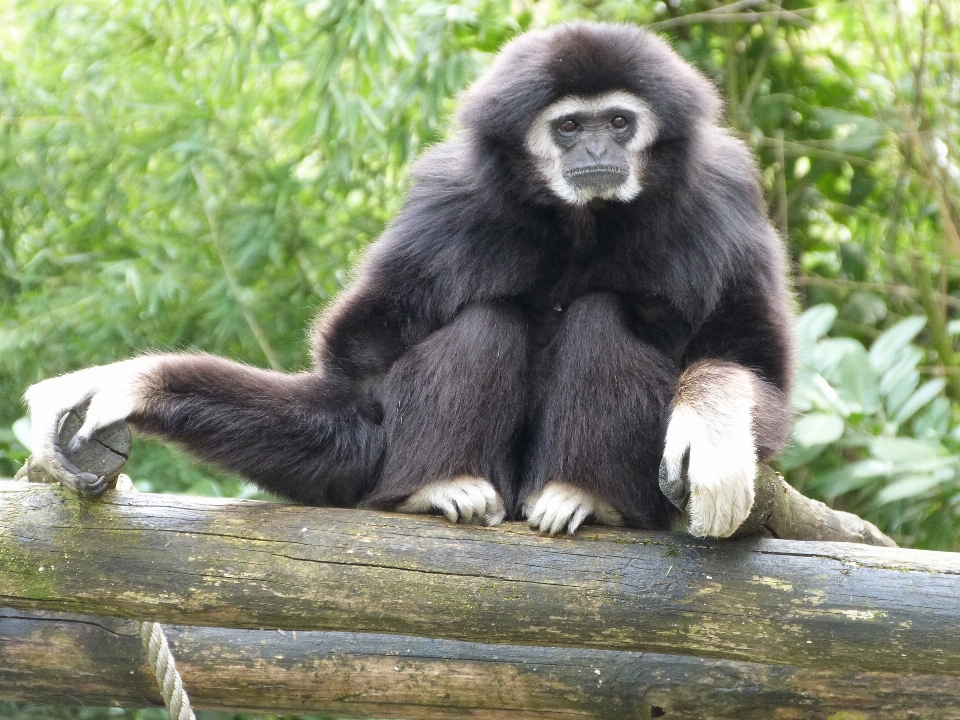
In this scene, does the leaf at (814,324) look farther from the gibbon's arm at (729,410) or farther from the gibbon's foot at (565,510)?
the gibbon's foot at (565,510)

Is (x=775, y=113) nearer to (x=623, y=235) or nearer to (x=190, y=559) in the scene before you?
(x=623, y=235)

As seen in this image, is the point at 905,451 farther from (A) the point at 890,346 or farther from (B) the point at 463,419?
(B) the point at 463,419

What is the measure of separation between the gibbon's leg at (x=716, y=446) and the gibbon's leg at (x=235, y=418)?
1.14 metres

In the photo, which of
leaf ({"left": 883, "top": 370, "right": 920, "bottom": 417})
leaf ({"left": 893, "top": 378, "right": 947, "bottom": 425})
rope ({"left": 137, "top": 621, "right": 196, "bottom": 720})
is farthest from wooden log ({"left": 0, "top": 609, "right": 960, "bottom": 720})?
leaf ({"left": 883, "top": 370, "right": 920, "bottom": 417})

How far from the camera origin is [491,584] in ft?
9.76

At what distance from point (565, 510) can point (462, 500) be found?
0.33 meters

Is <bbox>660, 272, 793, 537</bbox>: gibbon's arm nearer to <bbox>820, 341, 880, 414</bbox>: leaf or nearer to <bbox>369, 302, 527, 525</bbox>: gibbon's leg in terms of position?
<bbox>369, 302, 527, 525</bbox>: gibbon's leg

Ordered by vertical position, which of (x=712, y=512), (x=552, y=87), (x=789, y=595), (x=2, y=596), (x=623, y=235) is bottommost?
(x=2, y=596)

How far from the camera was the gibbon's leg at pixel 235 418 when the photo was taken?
3.14 m

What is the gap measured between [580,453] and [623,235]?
82 centimetres

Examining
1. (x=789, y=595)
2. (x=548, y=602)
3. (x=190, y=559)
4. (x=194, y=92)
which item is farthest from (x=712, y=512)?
(x=194, y=92)

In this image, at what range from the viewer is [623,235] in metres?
3.75

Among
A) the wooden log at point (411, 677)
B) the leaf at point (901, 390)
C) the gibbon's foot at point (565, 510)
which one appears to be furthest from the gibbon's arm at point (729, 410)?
the leaf at point (901, 390)

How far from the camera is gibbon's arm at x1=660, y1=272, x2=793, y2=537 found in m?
2.93
